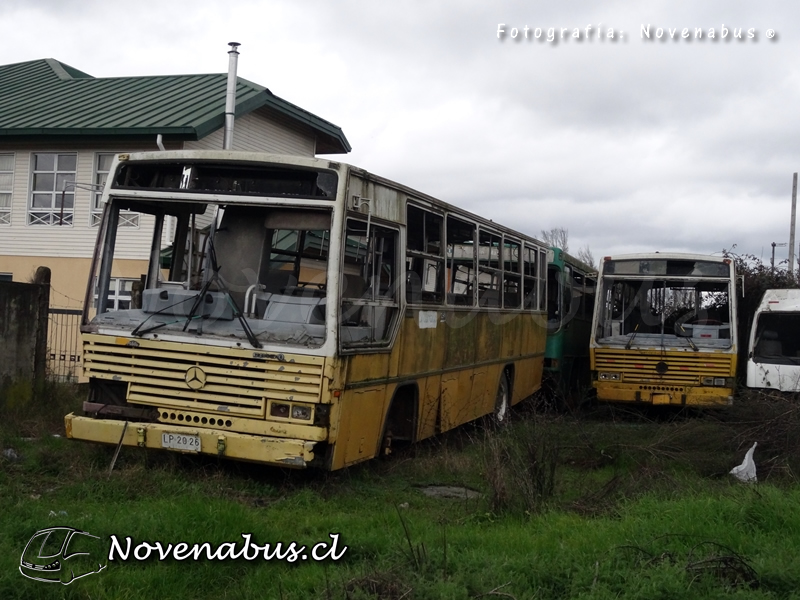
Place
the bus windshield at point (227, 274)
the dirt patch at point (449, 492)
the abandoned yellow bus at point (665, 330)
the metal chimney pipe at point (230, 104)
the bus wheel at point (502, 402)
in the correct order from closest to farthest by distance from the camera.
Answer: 1. the bus windshield at point (227, 274)
2. the dirt patch at point (449, 492)
3. the bus wheel at point (502, 402)
4. the abandoned yellow bus at point (665, 330)
5. the metal chimney pipe at point (230, 104)

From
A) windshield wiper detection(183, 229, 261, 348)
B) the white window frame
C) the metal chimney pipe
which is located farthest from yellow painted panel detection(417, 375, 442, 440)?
the white window frame

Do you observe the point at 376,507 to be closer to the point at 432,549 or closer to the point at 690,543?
the point at 432,549

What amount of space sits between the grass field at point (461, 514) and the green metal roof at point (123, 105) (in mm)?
10034

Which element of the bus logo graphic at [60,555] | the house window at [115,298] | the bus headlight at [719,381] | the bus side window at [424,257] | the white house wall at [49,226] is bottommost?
the bus logo graphic at [60,555]

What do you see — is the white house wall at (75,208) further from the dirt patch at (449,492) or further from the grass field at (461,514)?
the dirt patch at (449,492)

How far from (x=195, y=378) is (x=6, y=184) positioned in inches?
624

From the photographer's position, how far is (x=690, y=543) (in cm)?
607

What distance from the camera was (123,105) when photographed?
20812 mm

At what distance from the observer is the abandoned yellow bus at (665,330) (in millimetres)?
14516

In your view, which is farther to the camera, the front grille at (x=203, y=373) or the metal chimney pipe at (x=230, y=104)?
the metal chimney pipe at (x=230, y=104)

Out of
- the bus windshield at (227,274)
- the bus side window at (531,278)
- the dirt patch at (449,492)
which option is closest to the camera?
the bus windshield at (227,274)

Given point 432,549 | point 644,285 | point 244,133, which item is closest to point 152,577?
point 432,549

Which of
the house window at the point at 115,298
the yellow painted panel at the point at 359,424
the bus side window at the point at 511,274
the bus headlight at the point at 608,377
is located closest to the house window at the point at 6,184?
the bus side window at the point at 511,274

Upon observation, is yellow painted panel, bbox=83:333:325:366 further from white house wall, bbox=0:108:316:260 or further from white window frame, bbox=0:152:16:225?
white window frame, bbox=0:152:16:225
